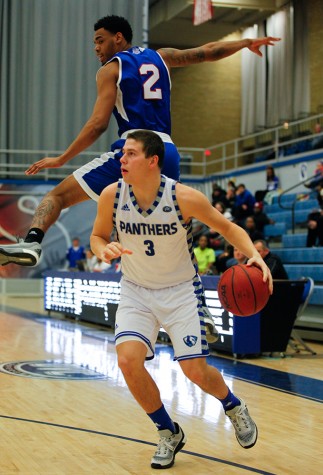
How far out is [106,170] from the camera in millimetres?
4891

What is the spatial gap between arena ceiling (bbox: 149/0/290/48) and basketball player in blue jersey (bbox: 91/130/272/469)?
69.3ft

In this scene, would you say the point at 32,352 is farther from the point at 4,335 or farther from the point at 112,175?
the point at 112,175

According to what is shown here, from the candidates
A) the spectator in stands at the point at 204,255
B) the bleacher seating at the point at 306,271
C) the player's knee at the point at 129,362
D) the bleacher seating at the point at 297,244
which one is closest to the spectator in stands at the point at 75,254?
the bleacher seating at the point at 297,244

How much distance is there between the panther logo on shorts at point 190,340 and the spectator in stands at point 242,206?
1247 centimetres

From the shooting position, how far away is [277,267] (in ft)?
33.3

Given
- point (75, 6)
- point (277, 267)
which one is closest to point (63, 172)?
point (75, 6)

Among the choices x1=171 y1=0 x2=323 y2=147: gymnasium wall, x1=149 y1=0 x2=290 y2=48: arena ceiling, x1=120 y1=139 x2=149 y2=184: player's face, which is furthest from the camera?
x1=171 y1=0 x2=323 y2=147: gymnasium wall

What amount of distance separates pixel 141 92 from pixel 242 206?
505 inches

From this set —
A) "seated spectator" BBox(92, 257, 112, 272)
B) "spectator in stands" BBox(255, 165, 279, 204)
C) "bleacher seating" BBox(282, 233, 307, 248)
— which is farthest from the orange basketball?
"spectator in stands" BBox(255, 165, 279, 204)

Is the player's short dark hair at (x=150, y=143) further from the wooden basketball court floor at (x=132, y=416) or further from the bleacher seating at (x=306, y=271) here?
the bleacher seating at (x=306, y=271)

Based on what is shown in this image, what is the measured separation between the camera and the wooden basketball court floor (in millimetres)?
4418

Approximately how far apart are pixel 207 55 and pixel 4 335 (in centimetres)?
716

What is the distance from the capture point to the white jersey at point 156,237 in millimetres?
4324

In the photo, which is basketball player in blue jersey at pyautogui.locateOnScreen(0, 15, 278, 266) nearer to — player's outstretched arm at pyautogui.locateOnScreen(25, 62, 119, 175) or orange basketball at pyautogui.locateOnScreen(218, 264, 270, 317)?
player's outstretched arm at pyautogui.locateOnScreen(25, 62, 119, 175)
